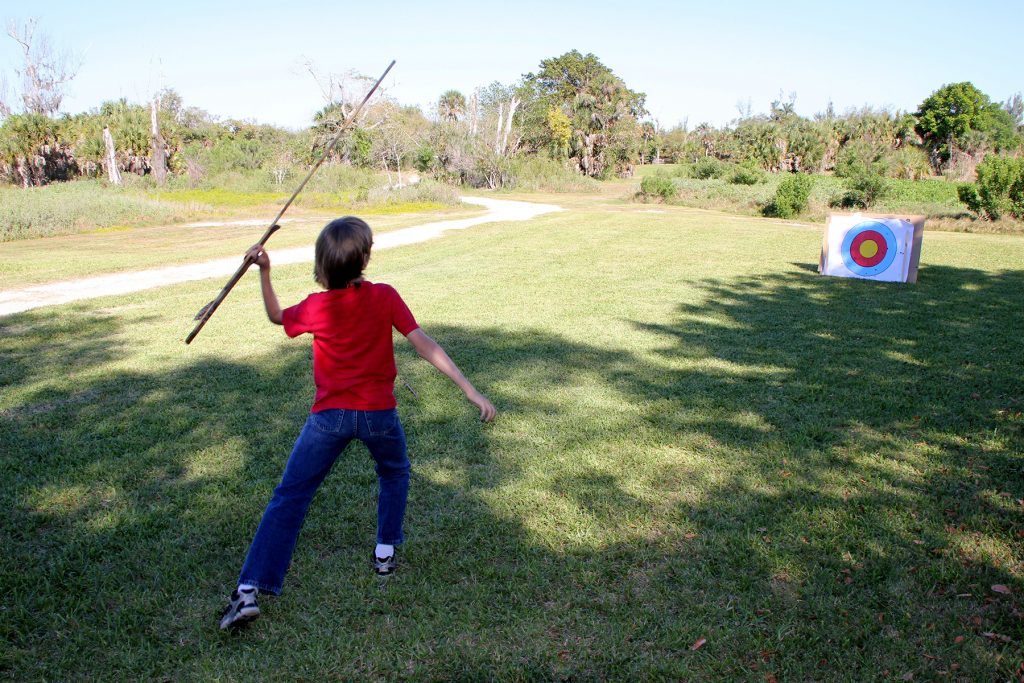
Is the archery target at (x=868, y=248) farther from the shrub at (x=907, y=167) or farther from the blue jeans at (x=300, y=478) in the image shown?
the shrub at (x=907, y=167)

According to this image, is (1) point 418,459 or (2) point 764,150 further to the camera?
(2) point 764,150

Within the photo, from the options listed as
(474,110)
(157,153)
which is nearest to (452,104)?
(474,110)

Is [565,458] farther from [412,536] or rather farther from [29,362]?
[29,362]

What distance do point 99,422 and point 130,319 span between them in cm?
376

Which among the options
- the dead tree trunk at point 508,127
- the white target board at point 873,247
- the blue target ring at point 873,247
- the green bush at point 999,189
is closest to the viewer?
the white target board at point 873,247

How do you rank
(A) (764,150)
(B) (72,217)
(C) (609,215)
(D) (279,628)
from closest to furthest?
(D) (279,628) < (B) (72,217) < (C) (609,215) < (A) (764,150)

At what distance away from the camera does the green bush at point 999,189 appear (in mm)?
19859

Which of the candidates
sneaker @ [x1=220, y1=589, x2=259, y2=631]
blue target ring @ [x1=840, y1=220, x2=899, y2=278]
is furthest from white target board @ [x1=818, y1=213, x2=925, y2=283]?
sneaker @ [x1=220, y1=589, x2=259, y2=631]

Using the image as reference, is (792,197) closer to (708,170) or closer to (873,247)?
(873,247)

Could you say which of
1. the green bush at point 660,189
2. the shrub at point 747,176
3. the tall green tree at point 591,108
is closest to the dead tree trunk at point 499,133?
the tall green tree at point 591,108

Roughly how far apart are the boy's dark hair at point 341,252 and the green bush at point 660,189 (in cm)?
3020

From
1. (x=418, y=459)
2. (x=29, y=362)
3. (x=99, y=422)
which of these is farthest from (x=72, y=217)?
(x=418, y=459)

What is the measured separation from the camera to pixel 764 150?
4562cm

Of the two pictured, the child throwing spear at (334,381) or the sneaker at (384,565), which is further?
the sneaker at (384,565)
